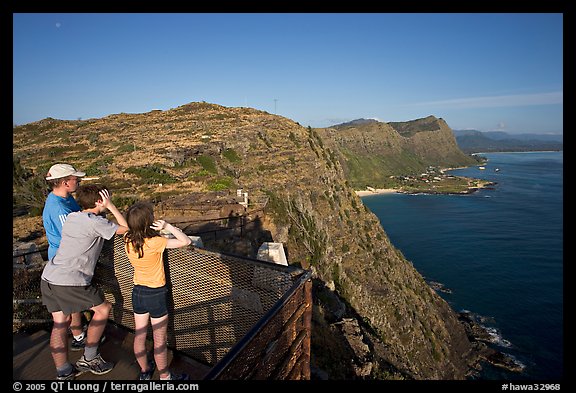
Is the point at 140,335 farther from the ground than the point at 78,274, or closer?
closer

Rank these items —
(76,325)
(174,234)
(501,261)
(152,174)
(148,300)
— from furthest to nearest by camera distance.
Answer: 1. (501,261)
2. (152,174)
3. (76,325)
4. (148,300)
5. (174,234)

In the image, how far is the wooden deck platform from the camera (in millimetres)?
4344

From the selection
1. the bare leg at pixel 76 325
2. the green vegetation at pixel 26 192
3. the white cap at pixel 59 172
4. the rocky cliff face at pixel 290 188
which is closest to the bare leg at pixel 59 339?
the bare leg at pixel 76 325

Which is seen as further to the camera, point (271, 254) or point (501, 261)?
point (501, 261)

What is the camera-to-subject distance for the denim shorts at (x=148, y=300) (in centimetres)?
395

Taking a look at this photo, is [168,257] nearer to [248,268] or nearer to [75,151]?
[248,268]

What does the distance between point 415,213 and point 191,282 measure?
10068 centimetres

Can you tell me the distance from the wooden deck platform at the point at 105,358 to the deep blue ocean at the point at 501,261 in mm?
35518

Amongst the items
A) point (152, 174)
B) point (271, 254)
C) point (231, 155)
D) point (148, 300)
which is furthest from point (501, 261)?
point (148, 300)

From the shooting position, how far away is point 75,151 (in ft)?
96.3

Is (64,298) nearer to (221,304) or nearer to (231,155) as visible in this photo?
(221,304)

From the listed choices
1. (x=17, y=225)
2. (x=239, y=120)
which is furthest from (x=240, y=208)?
(x=239, y=120)

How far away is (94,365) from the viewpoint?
427 centimetres

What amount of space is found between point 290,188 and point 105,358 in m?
24.1
